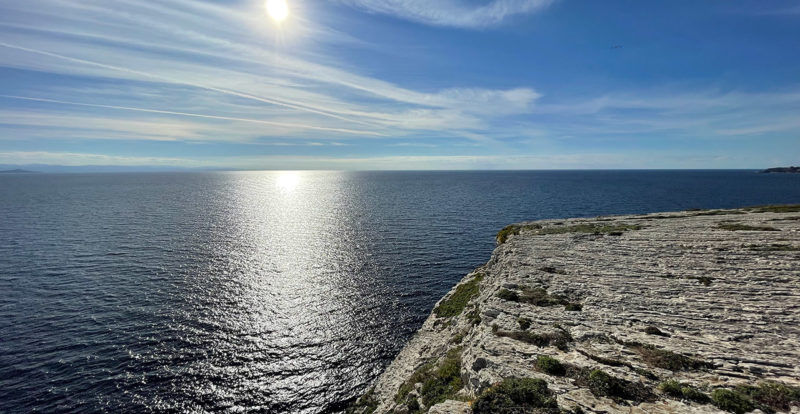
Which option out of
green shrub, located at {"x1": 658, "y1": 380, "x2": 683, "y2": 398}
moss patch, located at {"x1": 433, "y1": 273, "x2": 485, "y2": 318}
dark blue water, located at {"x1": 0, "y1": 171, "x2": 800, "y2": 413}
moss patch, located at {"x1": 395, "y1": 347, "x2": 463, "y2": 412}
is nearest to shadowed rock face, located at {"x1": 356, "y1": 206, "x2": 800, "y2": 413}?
green shrub, located at {"x1": 658, "y1": 380, "x2": 683, "y2": 398}

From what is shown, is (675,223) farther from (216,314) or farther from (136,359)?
(136,359)

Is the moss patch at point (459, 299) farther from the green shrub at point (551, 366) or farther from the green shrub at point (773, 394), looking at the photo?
the green shrub at point (773, 394)

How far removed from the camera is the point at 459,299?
4138cm

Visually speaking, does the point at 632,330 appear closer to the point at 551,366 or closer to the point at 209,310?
the point at 551,366

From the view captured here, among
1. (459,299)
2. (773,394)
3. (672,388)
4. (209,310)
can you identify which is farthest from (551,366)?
(209,310)

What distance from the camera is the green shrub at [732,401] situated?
13953 mm

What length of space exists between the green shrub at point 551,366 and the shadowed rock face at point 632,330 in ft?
0.20

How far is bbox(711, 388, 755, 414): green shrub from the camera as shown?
14.0 metres

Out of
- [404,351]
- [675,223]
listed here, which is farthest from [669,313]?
[675,223]

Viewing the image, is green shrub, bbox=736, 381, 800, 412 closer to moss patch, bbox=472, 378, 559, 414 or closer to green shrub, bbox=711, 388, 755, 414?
green shrub, bbox=711, 388, 755, 414

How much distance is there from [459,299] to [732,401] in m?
28.2

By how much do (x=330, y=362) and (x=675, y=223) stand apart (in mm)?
54267

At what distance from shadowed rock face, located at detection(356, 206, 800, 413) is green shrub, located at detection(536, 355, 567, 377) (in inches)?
2.4

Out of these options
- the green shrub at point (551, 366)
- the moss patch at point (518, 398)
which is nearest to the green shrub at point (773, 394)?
the green shrub at point (551, 366)
